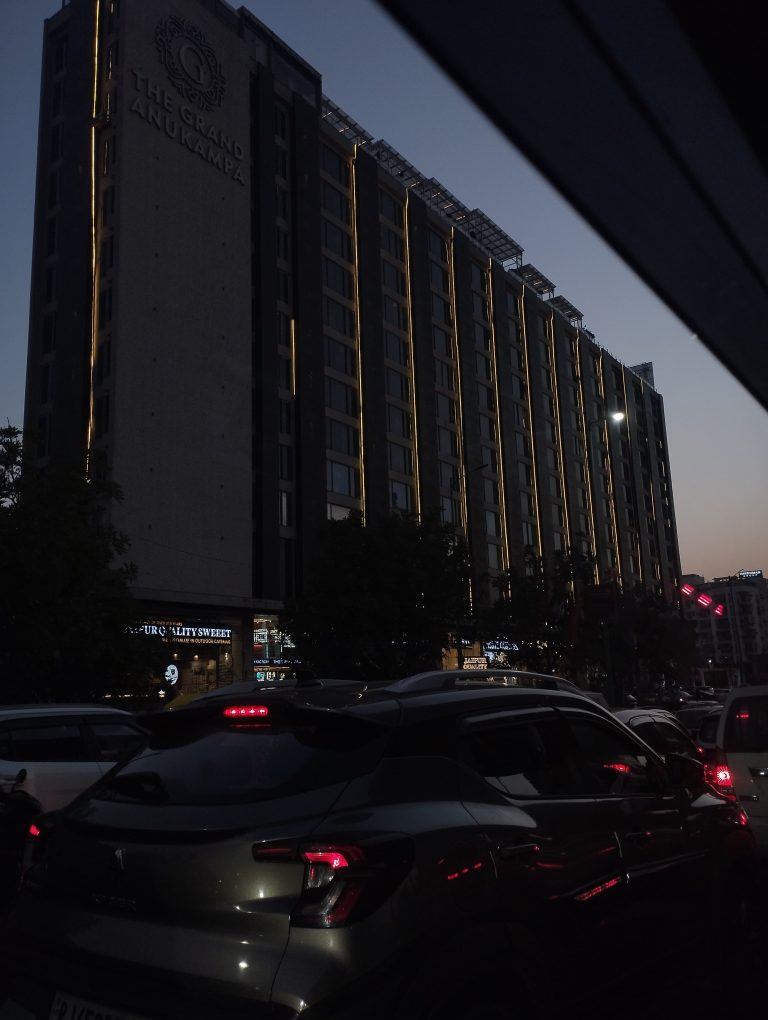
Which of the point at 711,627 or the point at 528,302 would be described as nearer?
the point at 528,302

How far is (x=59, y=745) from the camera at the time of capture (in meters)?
8.38

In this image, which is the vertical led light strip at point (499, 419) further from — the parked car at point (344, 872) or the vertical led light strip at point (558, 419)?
the parked car at point (344, 872)

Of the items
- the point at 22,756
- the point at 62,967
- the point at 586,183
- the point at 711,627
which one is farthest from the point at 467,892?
the point at 711,627

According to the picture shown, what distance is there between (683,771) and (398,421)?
159 ft

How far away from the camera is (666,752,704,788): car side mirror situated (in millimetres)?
4438

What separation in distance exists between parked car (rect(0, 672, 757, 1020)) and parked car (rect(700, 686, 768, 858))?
4.47 m

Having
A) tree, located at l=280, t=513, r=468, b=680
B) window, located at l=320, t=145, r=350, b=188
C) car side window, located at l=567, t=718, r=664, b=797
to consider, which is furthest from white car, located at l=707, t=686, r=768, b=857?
window, located at l=320, t=145, r=350, b=188

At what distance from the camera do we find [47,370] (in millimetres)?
39531

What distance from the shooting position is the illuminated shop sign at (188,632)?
3538cm

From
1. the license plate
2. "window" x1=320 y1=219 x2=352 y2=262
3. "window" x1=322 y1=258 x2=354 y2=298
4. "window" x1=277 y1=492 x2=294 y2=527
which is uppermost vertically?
"window" x1=320 y1=219 x2=352 y2=262

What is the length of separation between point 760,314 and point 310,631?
26.8 meters

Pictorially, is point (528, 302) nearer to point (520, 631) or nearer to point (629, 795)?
point (520, 631)

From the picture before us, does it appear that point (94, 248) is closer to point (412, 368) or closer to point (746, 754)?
point (412, 368)

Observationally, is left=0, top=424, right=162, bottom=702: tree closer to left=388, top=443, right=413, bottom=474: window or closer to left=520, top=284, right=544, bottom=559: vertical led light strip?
left=388, top=443, right=413, bottom=474: window
